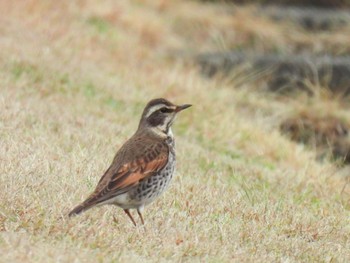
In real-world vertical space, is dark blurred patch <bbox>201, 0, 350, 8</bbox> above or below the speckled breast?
below

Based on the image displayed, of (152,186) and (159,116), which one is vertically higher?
(159,116)

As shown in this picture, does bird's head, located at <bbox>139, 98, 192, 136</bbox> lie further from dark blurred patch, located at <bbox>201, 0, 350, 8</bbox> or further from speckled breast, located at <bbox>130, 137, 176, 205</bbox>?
dark blurred patch, located at <bbox>201, 0, 350, 8</bbox>

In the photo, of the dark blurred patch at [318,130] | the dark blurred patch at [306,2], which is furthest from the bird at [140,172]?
the dark blurred patch at [306,2]

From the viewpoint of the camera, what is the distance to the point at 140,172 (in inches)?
291

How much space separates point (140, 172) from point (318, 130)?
8.03 metres

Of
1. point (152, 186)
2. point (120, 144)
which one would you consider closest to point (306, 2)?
point (120, 144)

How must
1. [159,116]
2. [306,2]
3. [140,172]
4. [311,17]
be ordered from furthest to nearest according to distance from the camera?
[306,2], [311,17], [159,116], [140,172]

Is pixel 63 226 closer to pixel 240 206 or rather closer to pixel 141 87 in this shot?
pixel 240 206

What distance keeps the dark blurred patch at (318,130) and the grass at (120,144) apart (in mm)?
236

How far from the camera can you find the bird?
7062mm

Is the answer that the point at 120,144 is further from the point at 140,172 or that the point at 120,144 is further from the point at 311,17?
the point at 311,17

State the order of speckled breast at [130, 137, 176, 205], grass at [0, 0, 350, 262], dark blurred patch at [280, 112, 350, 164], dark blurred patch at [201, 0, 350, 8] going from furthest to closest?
dark blurred patch at [201, 0, 350, 8]
dark blurred patch at [280, 112, 350, 164]
speckled breast at [130, 137, 176, 205]
grass at [0, 0, 350, 262]

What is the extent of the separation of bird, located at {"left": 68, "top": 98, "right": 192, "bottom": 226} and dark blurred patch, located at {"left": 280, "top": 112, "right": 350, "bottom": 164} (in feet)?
21.5

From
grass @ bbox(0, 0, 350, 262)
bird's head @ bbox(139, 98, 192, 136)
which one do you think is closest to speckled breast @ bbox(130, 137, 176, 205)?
grass @ bbox(0, 0, 350, 262)
